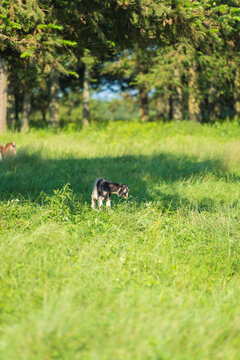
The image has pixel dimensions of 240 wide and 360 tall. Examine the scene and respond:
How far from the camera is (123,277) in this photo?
4266 mm

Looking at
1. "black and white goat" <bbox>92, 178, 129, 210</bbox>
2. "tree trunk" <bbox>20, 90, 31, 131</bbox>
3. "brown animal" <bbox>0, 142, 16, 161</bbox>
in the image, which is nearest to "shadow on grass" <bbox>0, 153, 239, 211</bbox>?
"brown animal" <bbox>0, 142, 16, 161</bbox>

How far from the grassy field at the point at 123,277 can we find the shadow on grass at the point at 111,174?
0.08 meters

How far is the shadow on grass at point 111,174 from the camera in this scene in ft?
26.9

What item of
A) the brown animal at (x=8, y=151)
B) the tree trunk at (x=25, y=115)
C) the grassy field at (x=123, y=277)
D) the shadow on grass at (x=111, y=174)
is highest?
the tree trunk at (x=25, y=115)

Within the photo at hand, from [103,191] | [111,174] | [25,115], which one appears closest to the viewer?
[103,191]

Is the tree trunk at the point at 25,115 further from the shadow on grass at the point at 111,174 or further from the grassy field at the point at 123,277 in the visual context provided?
the grassy field at the point at 123,277

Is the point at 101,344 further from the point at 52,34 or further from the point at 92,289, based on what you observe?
the point at 52,34

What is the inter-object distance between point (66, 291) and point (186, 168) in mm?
7952

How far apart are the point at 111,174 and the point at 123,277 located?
6154 millimetres

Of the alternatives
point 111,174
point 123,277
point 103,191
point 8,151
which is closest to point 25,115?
point 8,151

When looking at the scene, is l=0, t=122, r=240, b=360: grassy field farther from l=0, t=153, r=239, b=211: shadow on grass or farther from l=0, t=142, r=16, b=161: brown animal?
l=0, t=142, r=16, b=161: brown animal

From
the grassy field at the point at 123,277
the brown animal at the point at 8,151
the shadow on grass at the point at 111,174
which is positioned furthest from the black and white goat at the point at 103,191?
the brown animal at the point at 8,151

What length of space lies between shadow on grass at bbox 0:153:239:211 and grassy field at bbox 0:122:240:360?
79 mm

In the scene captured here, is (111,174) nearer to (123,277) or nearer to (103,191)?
(103,191)
